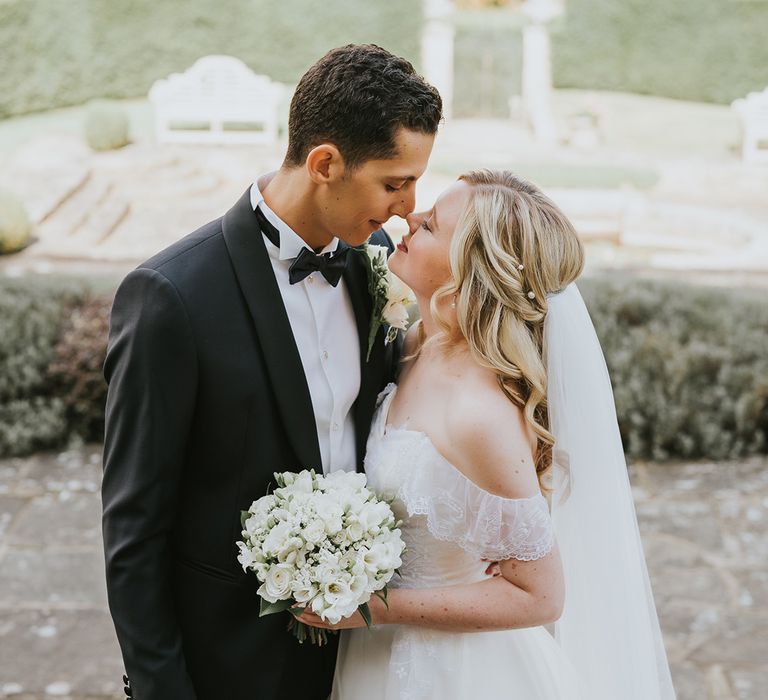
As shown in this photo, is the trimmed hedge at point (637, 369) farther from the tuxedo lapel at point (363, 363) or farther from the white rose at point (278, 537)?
the white rose at point (278, 537)

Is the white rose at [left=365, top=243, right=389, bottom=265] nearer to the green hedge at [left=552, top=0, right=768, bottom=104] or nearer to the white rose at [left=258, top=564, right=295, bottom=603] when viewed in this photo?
the white rose at [left=258, top=564, right=295, bottom=603]

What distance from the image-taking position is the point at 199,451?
2248 millimetres

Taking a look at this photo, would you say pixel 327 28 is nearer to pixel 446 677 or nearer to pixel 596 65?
pixel 596 65

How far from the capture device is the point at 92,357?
6.67m

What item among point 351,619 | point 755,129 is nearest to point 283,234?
point 351,619

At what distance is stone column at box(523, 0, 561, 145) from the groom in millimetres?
12836

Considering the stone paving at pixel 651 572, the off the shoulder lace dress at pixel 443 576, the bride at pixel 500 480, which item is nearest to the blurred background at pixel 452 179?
the stone paving at pixel 651 572

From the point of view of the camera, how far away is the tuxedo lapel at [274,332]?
7.37ft

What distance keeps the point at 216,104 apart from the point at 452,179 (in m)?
3.35

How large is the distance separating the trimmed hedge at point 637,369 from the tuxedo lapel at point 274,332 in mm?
4504

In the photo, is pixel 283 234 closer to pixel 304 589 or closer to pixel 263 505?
pixel 263 505

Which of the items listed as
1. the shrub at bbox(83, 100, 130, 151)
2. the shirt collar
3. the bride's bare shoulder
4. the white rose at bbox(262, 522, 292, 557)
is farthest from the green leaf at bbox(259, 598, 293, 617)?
the shrub at bbox(83, 100, 130, 151)

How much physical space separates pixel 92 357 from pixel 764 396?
438 cm

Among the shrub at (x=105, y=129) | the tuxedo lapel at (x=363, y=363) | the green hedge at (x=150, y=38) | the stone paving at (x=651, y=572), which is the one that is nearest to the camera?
the tuxedo lapel at (x=363, y=363)
